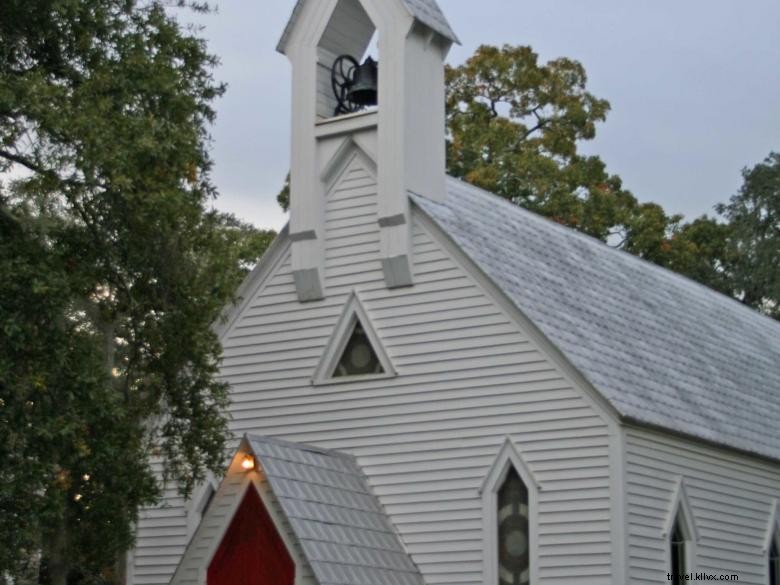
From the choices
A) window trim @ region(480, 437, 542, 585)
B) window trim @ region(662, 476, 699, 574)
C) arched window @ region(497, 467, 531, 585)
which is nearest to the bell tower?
window trim @ region(480, 437, 542, 585)

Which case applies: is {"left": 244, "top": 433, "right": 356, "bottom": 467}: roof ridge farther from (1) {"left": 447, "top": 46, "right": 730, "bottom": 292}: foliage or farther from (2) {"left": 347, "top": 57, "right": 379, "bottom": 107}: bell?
(1) {"left": 447, "top": 46, "right": 730, "bottom": 292}: foliage

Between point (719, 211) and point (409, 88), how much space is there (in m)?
36.2

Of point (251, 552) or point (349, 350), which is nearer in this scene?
point (251, 552)

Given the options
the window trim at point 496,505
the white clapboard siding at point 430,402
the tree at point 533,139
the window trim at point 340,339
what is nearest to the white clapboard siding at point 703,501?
the white clapboard siding at point 430,402

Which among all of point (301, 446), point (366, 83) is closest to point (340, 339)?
point (301, 446)

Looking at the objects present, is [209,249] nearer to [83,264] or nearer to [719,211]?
[83,264]

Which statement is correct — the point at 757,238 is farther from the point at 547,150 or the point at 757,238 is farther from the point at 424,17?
the point at 424,17

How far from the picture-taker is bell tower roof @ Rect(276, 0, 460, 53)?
26.5 metres

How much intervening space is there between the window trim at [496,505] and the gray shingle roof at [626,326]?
1705 millimetres

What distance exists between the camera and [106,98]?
2303cm

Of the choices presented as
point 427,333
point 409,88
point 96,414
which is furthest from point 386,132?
point 96,414

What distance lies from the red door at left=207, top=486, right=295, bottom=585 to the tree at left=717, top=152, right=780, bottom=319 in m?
36.4

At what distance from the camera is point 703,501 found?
25.7 metres

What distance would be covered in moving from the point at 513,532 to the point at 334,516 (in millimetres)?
2677
